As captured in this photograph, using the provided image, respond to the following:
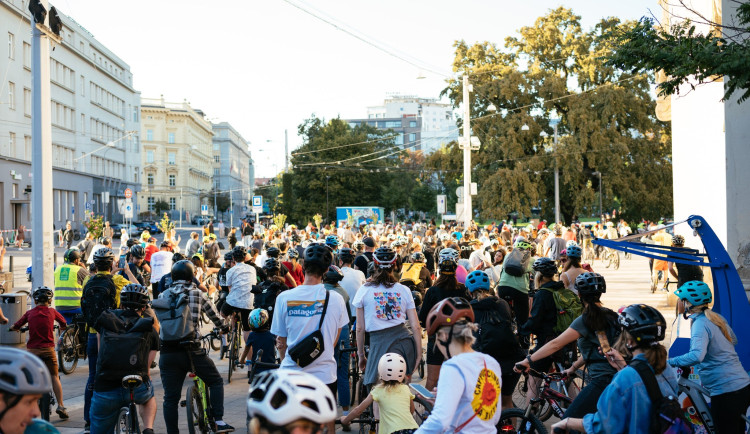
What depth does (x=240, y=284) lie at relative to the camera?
10922mm

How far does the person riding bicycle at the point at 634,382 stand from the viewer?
3.79m

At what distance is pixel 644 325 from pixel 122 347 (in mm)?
4046

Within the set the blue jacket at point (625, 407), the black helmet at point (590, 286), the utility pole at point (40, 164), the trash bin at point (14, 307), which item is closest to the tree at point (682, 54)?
the black helmet at point (590, 286)

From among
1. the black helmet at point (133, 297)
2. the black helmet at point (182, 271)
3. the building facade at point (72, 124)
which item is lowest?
the black helmet at point (133, 297)

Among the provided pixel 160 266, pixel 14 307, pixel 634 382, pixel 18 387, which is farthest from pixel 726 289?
pixel 160 266

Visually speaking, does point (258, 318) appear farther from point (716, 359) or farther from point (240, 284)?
point (716, 359)

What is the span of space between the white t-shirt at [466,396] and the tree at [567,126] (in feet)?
133

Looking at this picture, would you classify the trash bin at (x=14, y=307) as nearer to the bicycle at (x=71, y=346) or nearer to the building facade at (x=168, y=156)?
the bicycle at (x=71, y=346)

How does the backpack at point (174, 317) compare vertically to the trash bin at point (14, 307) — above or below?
above

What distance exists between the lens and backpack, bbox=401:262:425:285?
1148 centimetres

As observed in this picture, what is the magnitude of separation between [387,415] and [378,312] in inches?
50.9

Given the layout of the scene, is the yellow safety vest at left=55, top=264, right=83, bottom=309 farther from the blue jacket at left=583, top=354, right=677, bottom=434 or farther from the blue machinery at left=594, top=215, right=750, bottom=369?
the blue jacket at left=583, top=354, right=677, bottom=434

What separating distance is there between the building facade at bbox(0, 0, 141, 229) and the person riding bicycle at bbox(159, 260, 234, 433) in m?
46.3

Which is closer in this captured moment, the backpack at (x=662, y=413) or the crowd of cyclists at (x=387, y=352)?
the crowd of cyclists at (x=387, y=352)
